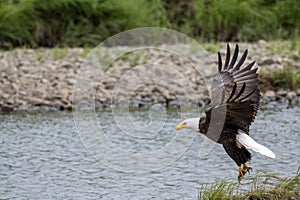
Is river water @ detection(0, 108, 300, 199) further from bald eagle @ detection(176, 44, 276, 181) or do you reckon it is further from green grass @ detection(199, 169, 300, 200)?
green grass @ detection(199, 169, 300, 200)

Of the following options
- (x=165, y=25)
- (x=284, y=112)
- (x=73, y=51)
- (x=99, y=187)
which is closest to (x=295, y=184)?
(x=99, y=187)

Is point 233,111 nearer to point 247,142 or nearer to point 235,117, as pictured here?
point 235,117

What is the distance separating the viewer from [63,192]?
28.4 feet

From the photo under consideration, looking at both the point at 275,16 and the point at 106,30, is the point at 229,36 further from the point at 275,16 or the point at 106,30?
the point at 106,30

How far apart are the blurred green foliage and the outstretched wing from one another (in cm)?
944

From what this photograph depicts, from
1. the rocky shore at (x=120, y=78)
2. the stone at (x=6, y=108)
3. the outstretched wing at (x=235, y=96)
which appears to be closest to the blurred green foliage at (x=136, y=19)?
the rocky shore at (x=120, y=78)

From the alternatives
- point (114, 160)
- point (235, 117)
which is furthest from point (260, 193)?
point (114, 160)

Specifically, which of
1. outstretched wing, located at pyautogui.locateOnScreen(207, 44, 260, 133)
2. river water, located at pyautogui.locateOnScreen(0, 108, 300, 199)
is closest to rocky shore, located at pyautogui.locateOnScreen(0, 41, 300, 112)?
river water, located at pyautogui.locateOnScreen(0, 108, 300, 199)

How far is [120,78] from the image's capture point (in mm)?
15344

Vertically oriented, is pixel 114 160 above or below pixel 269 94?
below

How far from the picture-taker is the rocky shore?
47.6 ft

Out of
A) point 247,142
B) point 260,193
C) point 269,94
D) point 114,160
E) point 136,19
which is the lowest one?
point 114,160

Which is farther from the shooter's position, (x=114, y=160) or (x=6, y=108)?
(x=6, y=108)

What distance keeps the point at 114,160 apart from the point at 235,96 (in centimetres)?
369
